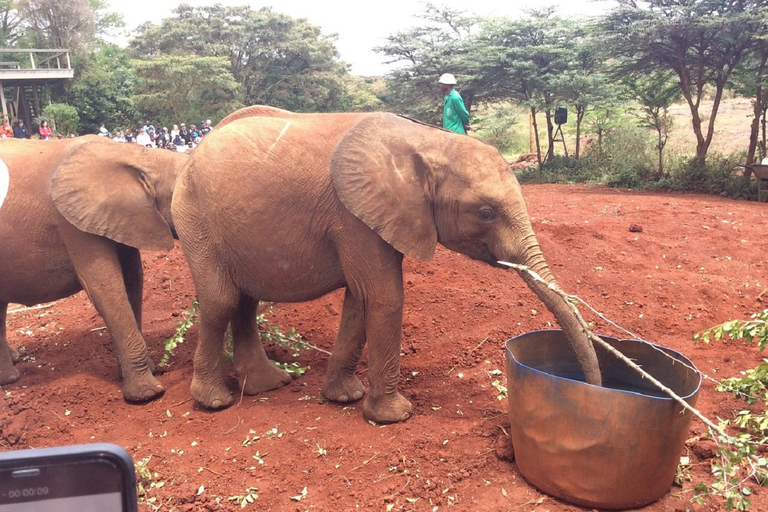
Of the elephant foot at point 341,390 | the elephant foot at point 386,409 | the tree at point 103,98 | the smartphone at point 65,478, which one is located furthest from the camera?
the tree at point 103,98

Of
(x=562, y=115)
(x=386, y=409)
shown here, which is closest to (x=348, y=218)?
(x=386, y=409)

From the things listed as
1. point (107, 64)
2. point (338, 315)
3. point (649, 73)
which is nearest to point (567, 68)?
point (649, 73)

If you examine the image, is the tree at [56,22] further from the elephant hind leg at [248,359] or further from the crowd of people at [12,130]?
the elephant hind leg at [248,359]

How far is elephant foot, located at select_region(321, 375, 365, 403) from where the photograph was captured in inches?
187

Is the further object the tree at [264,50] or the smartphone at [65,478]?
the tree at [264,50]

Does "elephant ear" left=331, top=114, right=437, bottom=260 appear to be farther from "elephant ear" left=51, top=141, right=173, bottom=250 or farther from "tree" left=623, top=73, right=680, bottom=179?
"tree" left=623, top=73, right=680, bottom=179

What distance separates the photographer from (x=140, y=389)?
5121 millimetres

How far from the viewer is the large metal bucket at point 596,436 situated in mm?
3045

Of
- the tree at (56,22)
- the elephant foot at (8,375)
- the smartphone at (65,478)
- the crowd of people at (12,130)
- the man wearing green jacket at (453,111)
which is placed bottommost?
the elephant foot at (8,375)

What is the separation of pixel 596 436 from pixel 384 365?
1601 millimetres

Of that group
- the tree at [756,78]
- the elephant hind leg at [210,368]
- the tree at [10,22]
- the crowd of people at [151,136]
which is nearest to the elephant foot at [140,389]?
the elephant hind leg at [210,368]

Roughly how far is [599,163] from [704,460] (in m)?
16.6

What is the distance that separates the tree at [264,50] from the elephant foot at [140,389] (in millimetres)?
24797

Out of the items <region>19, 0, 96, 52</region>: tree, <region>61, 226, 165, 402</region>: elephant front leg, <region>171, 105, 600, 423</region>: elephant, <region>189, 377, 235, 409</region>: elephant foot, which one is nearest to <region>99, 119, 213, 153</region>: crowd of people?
<region>61, 226, 165, 402</region>: elephant front leg
